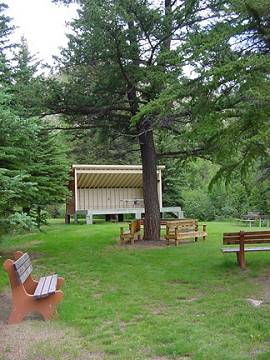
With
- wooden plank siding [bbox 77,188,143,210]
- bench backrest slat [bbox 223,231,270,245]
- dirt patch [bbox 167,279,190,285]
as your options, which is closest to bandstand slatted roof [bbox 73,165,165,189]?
wooden plank siding [bbox 77,188,143,210]

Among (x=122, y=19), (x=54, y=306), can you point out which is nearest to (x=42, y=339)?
(x=54, y=306)

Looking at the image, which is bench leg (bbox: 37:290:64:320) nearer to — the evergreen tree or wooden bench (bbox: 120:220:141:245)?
the evergreen tree

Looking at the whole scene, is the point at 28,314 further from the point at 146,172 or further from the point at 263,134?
the point at 146,172

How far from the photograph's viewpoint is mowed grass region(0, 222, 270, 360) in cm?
536

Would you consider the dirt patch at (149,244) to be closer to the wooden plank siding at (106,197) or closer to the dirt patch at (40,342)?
the dirt patch at (40,342)

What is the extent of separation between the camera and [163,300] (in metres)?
7.99

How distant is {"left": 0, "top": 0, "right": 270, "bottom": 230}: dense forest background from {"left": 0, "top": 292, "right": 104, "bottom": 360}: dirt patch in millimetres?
1548

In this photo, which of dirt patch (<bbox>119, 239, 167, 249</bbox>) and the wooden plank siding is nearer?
dirt patch (<bbox>119, 239, 167, 249</bbox>)

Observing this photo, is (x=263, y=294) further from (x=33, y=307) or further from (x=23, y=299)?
(x=23, y=299)

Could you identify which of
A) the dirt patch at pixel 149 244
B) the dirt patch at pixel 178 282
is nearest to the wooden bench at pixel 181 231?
the dirt patch at pixel 149 244

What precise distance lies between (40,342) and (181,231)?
10874 millimetres

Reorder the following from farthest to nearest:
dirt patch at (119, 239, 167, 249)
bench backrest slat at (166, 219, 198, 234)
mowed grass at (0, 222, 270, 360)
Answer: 1. bench backrest slat at (166, 219, 198, 234)
2. dirt patch at (119, 239, 167, 249)
3. mowed grass at (0, 222, 270, 360)

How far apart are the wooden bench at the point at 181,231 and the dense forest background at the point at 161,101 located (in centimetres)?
158

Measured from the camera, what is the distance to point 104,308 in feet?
24.4
